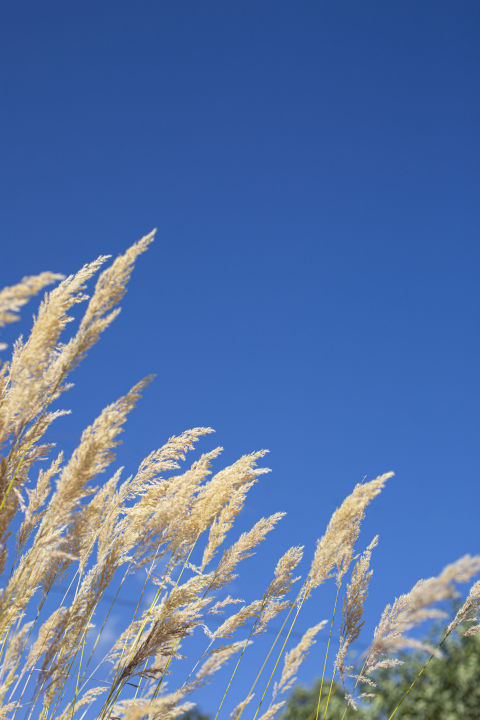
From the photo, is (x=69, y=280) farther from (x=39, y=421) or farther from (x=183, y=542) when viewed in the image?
(x=183, y=542)

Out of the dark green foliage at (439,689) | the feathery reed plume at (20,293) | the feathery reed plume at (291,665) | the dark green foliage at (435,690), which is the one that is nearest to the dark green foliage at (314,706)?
the dark green foliage at (435,690)

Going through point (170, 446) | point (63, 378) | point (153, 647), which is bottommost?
point (153, 647)

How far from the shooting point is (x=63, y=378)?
1345 mm

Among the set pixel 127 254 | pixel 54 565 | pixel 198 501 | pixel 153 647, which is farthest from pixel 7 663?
pixel 127 254

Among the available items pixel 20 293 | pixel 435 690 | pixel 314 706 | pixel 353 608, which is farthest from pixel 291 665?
pixel 314 706

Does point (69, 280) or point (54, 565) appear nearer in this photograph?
point (69, 280)

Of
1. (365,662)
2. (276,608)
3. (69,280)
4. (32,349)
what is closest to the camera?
(32,349)

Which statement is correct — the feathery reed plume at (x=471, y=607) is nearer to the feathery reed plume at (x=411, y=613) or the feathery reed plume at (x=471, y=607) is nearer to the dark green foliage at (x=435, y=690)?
the feathery reed plume at (x=411, y=613)

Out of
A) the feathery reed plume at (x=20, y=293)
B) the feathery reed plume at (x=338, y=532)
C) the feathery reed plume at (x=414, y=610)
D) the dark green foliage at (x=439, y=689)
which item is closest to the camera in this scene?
the feathery reed plume at (x=20, y=293)

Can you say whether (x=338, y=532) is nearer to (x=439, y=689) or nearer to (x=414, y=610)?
(x=414, y=610)

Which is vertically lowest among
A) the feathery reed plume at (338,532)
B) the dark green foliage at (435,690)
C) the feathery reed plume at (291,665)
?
the feathery reed plume at (291,665)

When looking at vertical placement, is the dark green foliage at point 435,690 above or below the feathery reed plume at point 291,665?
above

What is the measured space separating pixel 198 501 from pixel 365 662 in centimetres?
95

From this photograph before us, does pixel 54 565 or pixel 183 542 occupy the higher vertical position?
pixel 183 542
